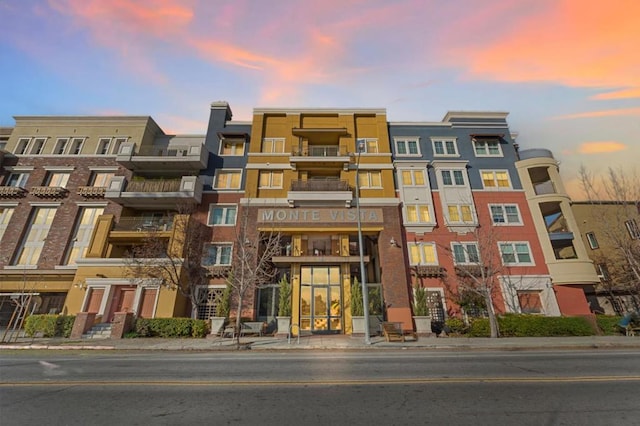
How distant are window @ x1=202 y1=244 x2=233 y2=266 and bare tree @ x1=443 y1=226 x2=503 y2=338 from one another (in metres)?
19.0

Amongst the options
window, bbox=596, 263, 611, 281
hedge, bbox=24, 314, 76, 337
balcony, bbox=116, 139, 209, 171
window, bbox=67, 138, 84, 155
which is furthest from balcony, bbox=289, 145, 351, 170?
window, bbox=596, 263, 611, 281

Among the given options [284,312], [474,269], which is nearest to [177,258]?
[284,312]

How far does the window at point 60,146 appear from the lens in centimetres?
2831

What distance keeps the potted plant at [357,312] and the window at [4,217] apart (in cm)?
3301

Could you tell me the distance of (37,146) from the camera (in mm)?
28703

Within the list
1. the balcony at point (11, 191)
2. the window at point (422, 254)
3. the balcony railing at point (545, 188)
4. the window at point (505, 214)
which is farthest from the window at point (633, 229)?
the balcony at point (11, 191)

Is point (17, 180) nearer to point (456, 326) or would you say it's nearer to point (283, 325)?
point (283, 325)

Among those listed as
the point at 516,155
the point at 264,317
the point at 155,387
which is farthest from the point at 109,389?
the point at 516,155

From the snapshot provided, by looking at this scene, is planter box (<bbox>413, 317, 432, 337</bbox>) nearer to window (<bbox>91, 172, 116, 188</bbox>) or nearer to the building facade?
the building facade

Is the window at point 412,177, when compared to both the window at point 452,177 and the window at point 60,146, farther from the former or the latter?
the window at point 60,146

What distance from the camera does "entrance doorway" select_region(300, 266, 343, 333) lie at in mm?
20578

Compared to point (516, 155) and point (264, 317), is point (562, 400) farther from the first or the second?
point (516, 155)

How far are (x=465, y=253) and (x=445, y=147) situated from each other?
11566mm

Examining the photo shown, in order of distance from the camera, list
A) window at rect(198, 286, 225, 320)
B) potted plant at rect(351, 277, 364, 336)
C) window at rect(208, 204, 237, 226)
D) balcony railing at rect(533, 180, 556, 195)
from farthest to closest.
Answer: balcony railing at rect(533, 180, 556, 195) → window at rect(208, 204, 237, 226) → window at rect(198, 286, 225, 320) → potted plant at rect(351, 277, 364, 336)
